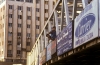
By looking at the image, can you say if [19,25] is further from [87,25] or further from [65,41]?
[87,25]

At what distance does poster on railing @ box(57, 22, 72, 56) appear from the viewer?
50.6 ft

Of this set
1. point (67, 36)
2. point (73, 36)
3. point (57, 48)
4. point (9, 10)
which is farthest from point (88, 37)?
point (9, 10)

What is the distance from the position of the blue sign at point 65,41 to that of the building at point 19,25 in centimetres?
6843

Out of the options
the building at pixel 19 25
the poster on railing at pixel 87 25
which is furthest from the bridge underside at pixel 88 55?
the building at pixel 19 25

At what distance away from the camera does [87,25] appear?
39.0 ft

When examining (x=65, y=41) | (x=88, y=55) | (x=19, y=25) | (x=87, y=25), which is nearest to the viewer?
(x=87, y=25)

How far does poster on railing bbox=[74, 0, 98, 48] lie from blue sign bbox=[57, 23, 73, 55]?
4.12 feet

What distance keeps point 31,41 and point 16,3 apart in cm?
1215

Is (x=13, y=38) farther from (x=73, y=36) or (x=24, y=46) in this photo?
(x=73, y=36)

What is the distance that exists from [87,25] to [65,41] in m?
4.79

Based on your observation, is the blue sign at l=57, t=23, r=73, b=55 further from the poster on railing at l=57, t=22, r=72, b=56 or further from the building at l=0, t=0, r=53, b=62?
the building at l=0, t=0, r=53, b=62

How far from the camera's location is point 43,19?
308ft

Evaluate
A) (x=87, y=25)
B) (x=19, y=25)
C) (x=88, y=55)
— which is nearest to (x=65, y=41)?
(x=88, y=55)

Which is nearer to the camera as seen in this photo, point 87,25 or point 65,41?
point 87,25
